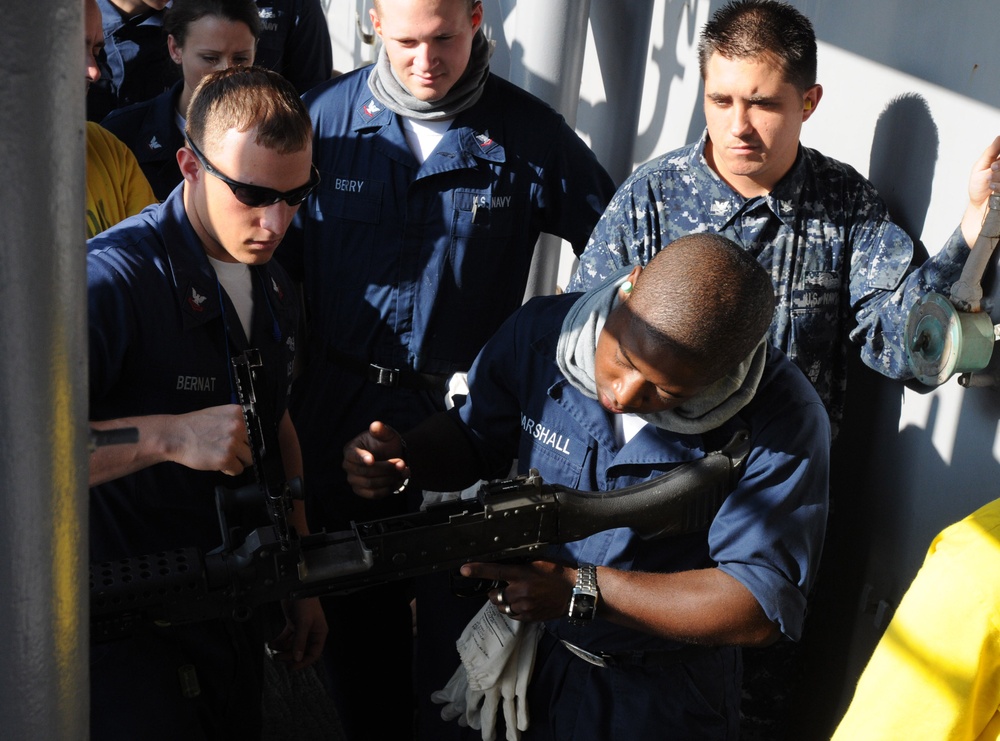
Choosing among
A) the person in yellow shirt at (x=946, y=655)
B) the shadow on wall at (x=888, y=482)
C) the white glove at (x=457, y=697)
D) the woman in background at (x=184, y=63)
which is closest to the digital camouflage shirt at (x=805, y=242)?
the shadow on wall at (x=888, y=482)

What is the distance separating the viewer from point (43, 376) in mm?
956

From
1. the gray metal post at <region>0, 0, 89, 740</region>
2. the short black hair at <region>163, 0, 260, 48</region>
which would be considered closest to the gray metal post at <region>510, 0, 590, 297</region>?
the short black hair at <region>163, 0, 260, 48</region>

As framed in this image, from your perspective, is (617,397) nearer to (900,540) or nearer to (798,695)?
(900,540)

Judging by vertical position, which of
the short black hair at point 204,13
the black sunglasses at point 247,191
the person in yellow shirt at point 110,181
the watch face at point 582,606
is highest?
the short black hair at point 204,13

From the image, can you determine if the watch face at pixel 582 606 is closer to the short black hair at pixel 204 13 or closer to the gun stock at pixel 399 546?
the gun stock at pixel 399 546

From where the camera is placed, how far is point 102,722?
2049 millimetres

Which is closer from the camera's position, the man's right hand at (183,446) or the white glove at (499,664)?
the man's right hand at (183,446)

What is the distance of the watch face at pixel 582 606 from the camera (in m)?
2.13

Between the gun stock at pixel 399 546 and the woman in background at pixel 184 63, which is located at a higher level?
the woman in background at pixel 184 63

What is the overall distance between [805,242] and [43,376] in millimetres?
2387

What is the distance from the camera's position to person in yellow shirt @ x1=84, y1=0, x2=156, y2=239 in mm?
2988

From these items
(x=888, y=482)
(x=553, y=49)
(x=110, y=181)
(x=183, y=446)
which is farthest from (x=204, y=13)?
(x=888, y=482)

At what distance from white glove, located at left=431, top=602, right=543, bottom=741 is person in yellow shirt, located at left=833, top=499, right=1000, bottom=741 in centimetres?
91

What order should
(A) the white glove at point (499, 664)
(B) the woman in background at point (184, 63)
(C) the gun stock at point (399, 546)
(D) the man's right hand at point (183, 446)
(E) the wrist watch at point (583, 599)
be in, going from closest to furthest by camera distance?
(C) the gun stock at point (399, 546)
(D) the man's right hand at point (183, 446)
(E) the wrist watch at point (583, 599)
(A) the white glove at point (499, 664)
(B) the woman in background at point (184, 63)
